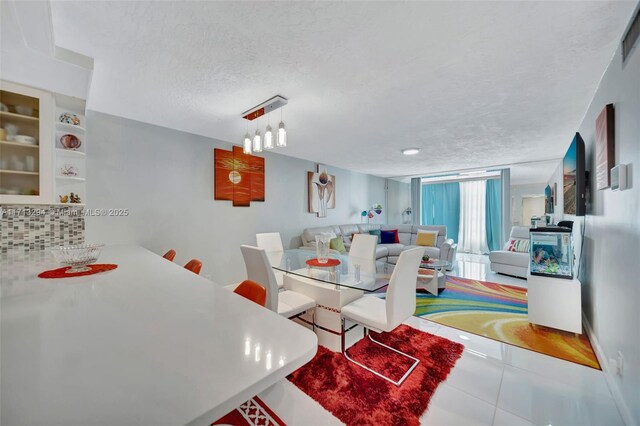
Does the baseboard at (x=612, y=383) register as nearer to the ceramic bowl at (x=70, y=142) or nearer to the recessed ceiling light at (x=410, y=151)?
the recessed ceiling light at (x=410, y=151)

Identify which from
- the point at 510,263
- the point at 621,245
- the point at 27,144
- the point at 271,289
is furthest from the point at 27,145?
the point at 510,263

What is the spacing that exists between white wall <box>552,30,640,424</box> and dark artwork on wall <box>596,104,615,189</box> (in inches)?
1.5

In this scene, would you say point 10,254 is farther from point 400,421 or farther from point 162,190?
point 400,421

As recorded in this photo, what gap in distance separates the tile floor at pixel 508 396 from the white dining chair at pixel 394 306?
1.14 ft

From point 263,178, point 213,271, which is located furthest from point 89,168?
point 263,178

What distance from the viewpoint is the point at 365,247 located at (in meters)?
3.20

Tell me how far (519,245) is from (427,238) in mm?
1640

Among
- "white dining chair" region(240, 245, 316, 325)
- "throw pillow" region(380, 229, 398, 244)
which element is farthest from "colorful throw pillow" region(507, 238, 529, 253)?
"white dining chair" region(240, 245, 316, 325)

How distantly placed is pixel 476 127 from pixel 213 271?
3.98 m

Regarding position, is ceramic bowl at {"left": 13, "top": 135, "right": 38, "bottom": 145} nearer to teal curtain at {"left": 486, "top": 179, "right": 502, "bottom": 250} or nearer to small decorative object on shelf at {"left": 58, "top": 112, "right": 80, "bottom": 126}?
small decorative object on shelf at {"left": 58, "top": 112, "right": 80, "bottom": 126}

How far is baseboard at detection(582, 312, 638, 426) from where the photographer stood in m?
1.42

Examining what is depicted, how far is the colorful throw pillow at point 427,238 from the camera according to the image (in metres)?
5.44

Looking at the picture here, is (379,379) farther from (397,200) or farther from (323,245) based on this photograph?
(397,200)

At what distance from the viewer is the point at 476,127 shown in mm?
3152
